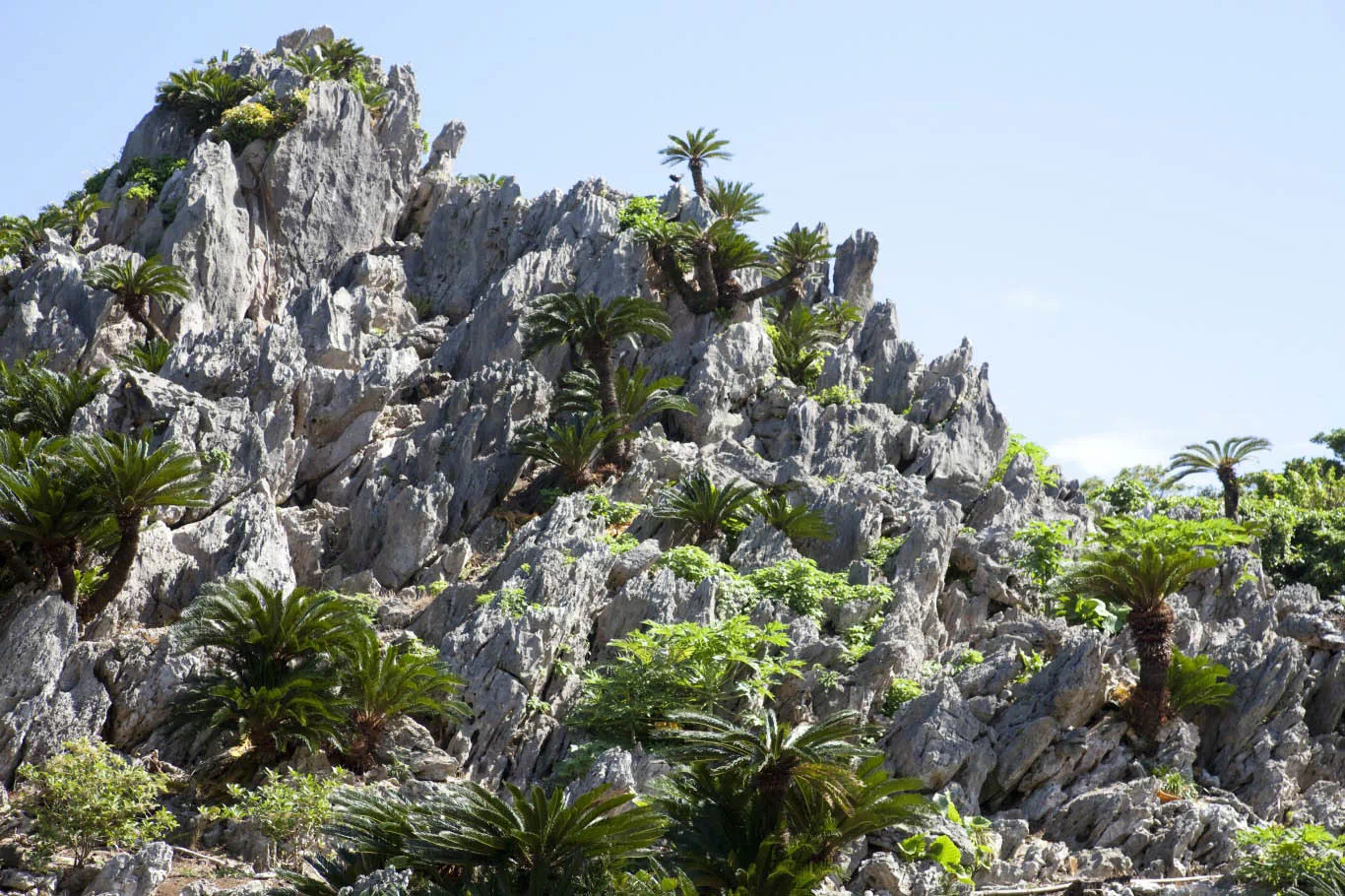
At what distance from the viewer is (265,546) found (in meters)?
26.8

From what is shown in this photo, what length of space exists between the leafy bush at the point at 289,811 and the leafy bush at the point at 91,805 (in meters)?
1.03

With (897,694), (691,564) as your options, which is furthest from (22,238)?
(897,694)

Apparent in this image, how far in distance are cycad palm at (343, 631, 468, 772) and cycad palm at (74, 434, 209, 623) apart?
5.06 m

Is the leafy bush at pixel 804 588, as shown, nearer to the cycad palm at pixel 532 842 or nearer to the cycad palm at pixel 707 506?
the cycad palm at pixel 707 506

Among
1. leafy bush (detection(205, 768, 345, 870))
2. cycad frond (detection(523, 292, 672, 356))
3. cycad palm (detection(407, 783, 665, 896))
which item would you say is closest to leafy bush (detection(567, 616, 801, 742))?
cycad palm (detection(407, 783, 665, 896))

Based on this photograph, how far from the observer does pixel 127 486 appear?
23312mm

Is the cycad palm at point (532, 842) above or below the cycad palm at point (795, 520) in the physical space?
below

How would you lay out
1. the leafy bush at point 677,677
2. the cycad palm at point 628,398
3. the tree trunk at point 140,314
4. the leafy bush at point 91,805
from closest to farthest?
the leafy bush at point 91,805
the leafy bush at point 677,677
the cycad palm at point 628,398
the tree trunk at point 140,314

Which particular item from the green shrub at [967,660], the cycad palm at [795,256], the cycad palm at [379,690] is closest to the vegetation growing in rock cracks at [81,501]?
the cycad palm at [379,690]

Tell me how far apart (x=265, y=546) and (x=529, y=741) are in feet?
25.2

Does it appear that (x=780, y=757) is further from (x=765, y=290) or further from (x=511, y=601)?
(x=765, y=290)

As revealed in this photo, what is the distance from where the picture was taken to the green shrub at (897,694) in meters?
24.5

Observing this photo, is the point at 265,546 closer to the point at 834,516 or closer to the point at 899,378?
the point at 834,516

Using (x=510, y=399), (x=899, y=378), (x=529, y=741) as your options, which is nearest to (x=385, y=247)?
(x=510, y=399)
